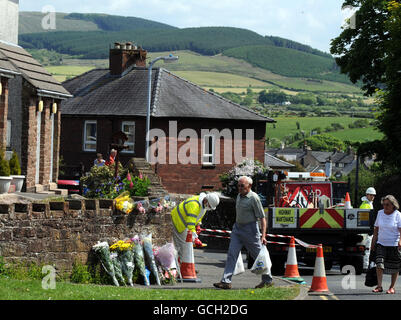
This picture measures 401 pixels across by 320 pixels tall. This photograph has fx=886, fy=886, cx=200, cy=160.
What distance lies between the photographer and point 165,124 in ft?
159

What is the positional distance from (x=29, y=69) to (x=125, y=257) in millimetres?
12943

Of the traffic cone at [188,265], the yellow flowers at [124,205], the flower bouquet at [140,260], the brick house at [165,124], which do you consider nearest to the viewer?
the flower bouquet at [140,260]

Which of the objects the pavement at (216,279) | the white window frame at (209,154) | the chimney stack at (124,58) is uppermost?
the chimney stack at (124,58)

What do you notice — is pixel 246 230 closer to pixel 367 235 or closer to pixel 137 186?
pixel 137 186

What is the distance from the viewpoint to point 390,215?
15203 millimetres

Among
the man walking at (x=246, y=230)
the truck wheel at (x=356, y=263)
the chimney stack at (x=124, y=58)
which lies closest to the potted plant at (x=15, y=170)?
the truck wheel at (x=356, y=263)

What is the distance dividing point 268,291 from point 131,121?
35849mm

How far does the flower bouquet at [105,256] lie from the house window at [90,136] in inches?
1388

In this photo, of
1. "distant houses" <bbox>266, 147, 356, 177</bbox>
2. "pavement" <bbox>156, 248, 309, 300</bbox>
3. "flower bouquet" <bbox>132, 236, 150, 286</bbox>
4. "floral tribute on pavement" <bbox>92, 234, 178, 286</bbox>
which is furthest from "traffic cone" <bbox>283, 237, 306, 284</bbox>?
"distant houses" <bbox>266, 147, 356, 177</bbox>

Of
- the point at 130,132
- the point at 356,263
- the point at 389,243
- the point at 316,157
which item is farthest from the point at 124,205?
the point at 316,157

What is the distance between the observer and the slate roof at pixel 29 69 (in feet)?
84.0

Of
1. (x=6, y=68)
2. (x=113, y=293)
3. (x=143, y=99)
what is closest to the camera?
(x=113, y=293)

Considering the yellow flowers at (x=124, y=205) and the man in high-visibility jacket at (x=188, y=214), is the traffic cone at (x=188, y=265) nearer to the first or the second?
the man in high-visibility jacket at (x=188, y=214)
